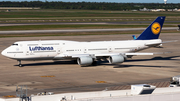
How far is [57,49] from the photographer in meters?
54.0

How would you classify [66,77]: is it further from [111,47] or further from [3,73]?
[111,47]

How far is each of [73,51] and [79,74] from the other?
783cm

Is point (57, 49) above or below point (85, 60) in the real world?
above

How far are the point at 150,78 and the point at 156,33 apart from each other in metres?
18.5

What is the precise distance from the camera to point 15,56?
5234cm

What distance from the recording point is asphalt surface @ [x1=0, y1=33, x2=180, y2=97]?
40.2 metres

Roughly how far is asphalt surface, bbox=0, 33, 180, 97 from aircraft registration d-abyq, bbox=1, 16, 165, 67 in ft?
5.52

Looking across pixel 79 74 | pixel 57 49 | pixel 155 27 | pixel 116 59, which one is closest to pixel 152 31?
pixel 155 27

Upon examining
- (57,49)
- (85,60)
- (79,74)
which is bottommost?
(79,74)

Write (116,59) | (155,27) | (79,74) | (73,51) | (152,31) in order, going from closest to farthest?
(79,74)
(116,59)
(73,51)
(152,31)
(155,27)

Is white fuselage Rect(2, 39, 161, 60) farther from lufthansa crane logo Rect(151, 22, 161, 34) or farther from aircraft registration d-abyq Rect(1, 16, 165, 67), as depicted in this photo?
lufthansa crane logo Rect(151, 22, 161, 34)

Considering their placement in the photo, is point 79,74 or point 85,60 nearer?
point 79,74

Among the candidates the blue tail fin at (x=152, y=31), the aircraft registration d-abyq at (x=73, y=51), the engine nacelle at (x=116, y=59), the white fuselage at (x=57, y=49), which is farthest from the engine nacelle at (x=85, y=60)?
the blue tail fin at (x=152, y=31)

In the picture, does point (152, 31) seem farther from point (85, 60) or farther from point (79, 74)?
point (79, 74)
